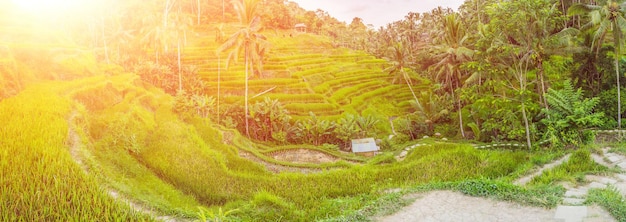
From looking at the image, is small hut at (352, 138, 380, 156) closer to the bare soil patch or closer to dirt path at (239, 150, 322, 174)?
the bare soil patch

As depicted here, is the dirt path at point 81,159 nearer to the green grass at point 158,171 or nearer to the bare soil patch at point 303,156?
the green grass at point 158,171

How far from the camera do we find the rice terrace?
5137 millimetres

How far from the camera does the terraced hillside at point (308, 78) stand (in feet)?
55.6

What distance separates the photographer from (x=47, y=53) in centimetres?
669

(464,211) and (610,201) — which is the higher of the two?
(610,201)

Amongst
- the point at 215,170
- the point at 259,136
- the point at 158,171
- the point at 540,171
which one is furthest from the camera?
the point at 259,136

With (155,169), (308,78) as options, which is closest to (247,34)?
(308,78)

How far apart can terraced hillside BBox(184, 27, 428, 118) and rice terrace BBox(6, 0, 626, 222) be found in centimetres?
18

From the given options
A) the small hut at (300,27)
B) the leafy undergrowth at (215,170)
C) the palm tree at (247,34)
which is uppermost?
the small hut at (300,27)

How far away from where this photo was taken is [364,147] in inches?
518

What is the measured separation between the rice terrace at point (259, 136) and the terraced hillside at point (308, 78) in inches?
7.2

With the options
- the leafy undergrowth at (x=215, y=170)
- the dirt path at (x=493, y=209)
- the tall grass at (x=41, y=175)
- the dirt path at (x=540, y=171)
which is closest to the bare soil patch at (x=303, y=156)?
the leafy undergrowth at (x=215, y=170)

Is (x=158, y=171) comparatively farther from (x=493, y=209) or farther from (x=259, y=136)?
(x=259, y=136)

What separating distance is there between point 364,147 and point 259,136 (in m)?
3.89
